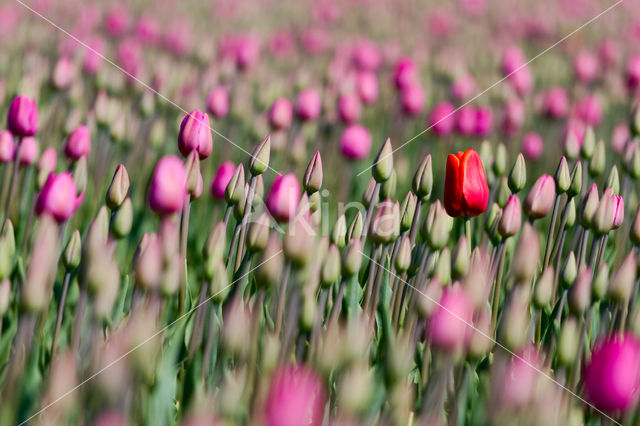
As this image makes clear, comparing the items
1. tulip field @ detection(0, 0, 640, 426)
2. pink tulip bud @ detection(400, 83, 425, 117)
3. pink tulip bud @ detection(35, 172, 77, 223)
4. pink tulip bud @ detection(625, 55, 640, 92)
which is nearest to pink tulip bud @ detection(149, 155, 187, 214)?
tulip field @ detection(0, 0, 640, 426)

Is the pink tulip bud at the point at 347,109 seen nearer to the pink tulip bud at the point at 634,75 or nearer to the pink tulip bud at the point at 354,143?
the pink tulip bud at the point at 354,143

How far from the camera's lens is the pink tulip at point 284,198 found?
2.80 ft

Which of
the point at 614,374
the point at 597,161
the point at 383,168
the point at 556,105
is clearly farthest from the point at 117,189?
the point at 556,105

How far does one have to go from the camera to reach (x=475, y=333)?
70 cm

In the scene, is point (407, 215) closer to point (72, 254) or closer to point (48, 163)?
point (72, 254)

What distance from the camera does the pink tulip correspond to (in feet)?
2.80

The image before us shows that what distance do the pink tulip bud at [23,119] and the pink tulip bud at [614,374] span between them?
827 millimetres

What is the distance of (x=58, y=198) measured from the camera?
2.74ft

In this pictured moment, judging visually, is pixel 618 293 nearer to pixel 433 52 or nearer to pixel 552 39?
pixel 433 52

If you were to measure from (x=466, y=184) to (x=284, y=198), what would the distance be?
8.6 inches

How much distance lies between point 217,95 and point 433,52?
145cm

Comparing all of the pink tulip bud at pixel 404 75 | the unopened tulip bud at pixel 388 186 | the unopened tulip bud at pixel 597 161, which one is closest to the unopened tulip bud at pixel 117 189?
the unopened tulip bud at pixel 388 186

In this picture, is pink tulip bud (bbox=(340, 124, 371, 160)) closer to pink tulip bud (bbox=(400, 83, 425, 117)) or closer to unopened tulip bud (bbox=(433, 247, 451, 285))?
pink tulip bud (bbox=(400, 83, 425, 117))

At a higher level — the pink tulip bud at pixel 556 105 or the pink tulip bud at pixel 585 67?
the pink tulip bud at pixel 585 67
